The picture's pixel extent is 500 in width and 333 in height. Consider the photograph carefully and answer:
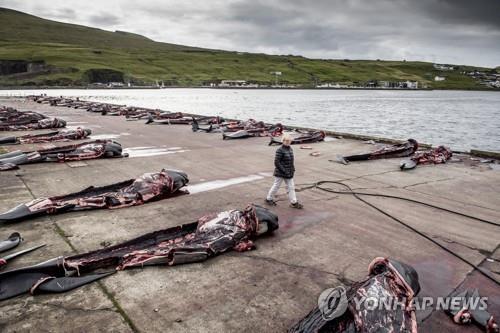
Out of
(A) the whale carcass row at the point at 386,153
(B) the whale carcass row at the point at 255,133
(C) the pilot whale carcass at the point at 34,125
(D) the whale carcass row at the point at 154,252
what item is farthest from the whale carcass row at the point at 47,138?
(D) the whale carcass row at the point at 154,252

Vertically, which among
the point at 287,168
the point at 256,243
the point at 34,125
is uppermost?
the point at 287,168

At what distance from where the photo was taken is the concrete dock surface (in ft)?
18.2

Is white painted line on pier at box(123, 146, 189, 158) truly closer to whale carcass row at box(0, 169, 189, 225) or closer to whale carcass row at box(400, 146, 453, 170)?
whale carcass row at box(0, 169, 189, 225)

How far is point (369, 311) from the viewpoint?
4477 mm

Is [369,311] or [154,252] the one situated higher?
[369,311]

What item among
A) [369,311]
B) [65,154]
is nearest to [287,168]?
[369,311]

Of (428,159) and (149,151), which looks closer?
(428,159)

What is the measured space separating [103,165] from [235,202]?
24.9 ft

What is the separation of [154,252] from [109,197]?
3821 millimetres

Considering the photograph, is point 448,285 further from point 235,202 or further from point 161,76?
point 161,76

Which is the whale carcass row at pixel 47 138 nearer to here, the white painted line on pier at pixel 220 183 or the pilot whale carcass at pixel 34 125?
the pilot whale carcass at pixel 34 125

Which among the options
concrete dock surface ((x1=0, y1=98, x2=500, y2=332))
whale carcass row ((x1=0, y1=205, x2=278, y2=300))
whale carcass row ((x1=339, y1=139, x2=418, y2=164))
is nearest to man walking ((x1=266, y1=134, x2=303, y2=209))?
concrete dock surface ((x1=0, y1=98, x2=500, y2=332))

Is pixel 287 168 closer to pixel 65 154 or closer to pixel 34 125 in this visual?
pixel 65 154

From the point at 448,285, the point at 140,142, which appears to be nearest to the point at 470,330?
the point at 448,285
